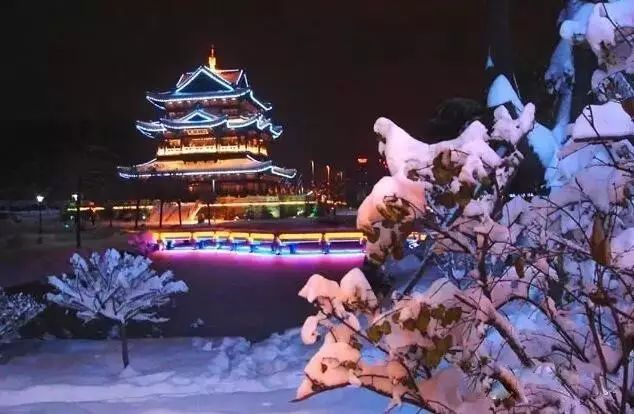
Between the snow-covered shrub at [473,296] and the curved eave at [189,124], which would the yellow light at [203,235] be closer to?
the curved eave at [189,124]

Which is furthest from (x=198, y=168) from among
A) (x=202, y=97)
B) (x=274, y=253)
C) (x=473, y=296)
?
(x=473, y=296)

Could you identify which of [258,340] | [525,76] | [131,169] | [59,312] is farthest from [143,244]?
[131,169]

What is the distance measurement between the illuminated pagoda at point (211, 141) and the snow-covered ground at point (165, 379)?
43492mm

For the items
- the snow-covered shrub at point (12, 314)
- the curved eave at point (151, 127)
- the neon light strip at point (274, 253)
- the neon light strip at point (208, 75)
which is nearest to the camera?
the snow-covered shrub at point (12, 314)

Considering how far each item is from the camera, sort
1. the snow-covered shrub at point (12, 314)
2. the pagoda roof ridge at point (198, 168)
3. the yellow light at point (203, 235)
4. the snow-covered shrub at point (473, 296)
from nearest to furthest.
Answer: the snow-covered shrub at point (473, 296) → the snow-covered shrub at point (12, 314) → the yellow light at point (203, 235) → the pagoda roof ridge at point (198, 168)

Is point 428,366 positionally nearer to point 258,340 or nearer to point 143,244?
point 258,340

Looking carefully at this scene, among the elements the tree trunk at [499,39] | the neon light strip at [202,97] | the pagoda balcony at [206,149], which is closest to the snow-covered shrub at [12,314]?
the tree trunk at [499,39]

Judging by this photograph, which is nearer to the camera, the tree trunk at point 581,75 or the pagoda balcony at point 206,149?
the tree trunk at point 581,75

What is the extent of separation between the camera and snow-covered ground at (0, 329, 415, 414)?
635 cm

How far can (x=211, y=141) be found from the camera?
2233 inches

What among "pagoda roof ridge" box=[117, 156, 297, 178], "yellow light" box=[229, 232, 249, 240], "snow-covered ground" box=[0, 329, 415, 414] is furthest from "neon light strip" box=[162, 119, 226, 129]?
"snow-covered ground" box=[0, 329, 415, 414]

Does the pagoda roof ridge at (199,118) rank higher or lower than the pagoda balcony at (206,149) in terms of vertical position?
higher

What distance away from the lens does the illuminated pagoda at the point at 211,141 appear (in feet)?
181

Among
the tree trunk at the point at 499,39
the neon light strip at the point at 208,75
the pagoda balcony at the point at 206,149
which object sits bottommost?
the tree trunk at the point at 499,39
